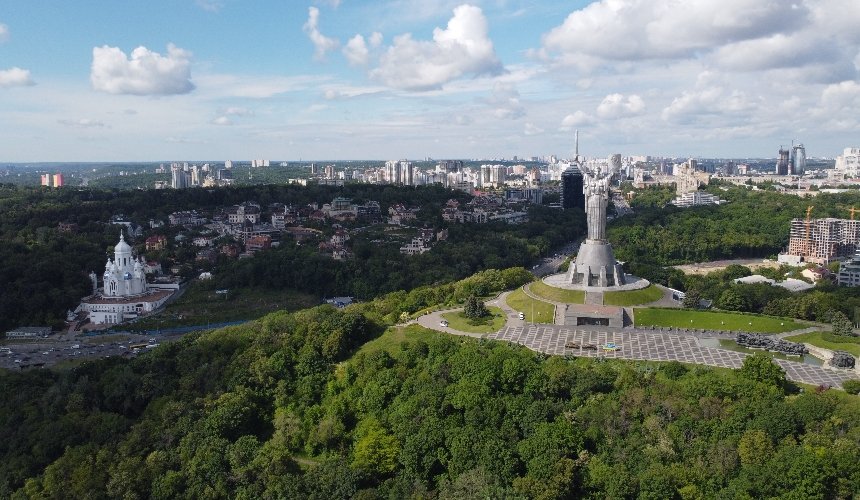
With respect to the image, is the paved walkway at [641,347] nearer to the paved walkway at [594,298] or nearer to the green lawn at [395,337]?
the green lawn at [395,337]

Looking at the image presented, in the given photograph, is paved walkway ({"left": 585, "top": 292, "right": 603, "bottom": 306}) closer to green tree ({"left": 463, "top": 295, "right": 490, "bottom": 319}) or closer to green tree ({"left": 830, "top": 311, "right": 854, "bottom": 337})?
green tree ({"left": 463, "top": 295, "right": 490, "bottom": 319})

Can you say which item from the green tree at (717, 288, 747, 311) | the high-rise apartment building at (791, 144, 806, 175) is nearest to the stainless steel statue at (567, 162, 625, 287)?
the green tree at (717, 288, 747, 311)

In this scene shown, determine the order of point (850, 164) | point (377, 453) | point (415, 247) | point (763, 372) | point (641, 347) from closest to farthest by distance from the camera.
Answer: point (763, 372)
point (377, 453)
point (641, 347)
point (415, 247)
point (850, 164)

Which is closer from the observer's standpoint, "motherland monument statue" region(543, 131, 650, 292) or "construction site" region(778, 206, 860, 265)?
"motherland monument statue" region(543, 131, 650, 292)

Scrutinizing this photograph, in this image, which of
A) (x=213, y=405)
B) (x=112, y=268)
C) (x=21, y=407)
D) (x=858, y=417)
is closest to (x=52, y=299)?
(x=112, y=268)

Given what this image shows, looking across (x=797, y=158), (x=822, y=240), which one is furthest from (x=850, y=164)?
(x=822, y=240)

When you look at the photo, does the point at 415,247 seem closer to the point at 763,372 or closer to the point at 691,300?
the point at 691,300
